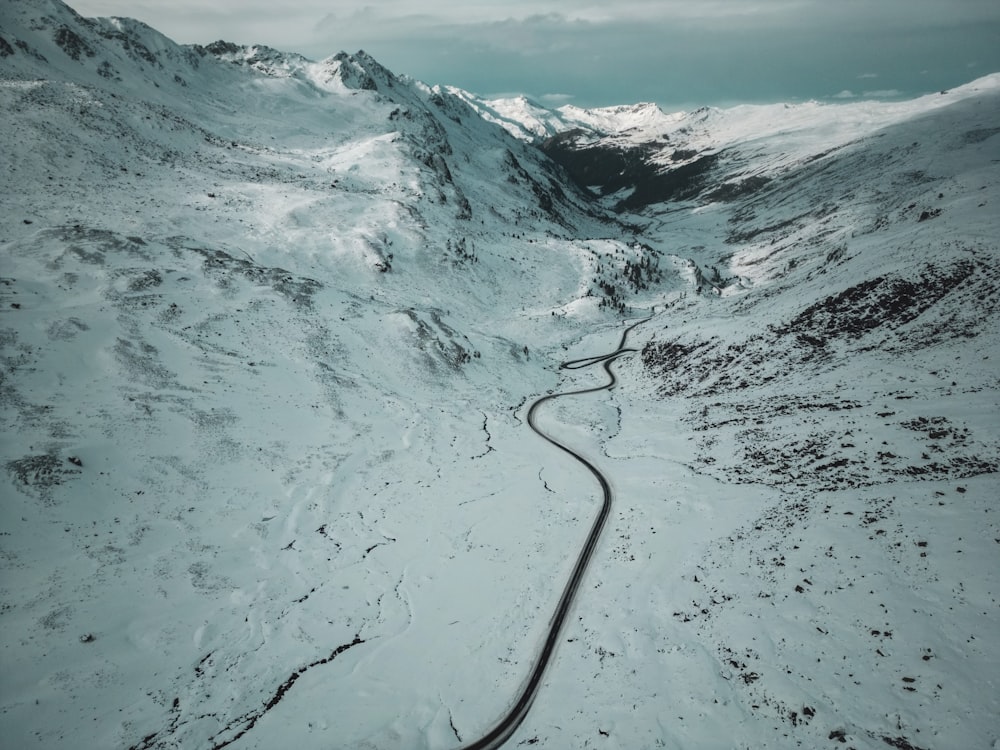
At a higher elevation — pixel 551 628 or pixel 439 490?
pixel 439 490

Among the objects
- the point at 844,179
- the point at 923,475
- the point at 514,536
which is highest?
the point at 844,179

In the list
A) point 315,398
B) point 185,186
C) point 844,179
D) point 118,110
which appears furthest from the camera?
point 844,179

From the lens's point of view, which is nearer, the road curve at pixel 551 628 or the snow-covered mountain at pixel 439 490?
the snow-covered mountain at pixel 439 490

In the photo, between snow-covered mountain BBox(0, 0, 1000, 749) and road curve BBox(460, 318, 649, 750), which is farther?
road curve BBox(460, 318, 649, 750)

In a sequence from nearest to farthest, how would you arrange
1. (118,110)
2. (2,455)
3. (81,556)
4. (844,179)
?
(81,556) → (2,455) → (118,110) → (844,179)

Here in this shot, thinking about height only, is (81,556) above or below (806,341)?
below

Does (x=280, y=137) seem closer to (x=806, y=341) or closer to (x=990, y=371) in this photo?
(x=806, y=341)

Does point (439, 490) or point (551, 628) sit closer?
point (551, 628)

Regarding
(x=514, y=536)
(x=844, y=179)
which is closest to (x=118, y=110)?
(x=514, y=536)
